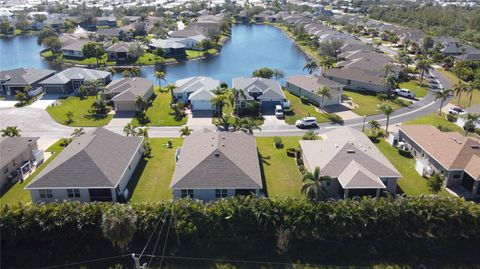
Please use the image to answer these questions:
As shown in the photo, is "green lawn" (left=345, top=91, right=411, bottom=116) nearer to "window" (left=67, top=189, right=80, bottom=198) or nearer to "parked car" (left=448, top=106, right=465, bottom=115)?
"parked car" (left=448, top=106, right=465, bottom=115)

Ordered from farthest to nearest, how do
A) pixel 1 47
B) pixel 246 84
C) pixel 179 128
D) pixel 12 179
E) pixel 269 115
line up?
1. pixel 1 47
2. pixel 246 84
3. pixel 269 115
4. pixel 179 128
5. pixel 12 179

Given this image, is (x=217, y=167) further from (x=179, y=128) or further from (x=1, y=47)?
(x=1, y=47)

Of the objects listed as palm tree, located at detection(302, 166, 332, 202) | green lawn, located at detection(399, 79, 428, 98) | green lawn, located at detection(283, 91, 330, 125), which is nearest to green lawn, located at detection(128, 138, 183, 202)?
palm tree, located at detection(302, 166, 332, 202)

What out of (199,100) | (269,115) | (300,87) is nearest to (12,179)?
(199,100)

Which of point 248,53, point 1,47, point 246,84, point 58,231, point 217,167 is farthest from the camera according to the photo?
point 1,47

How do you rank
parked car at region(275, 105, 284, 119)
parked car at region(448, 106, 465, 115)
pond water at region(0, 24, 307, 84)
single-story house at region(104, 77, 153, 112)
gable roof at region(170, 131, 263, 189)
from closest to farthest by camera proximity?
gable roof at region(170, 131, 263, 189)
parked car at region(275, 105, 284, 119)
parked car at region(448, 106, 465, 115)
single-story house at region(104, 77, 153, 112)
pond water at region(0, 24, 307, 84)

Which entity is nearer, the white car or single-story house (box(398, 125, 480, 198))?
single-story house (box(398, 125, 480, 198))

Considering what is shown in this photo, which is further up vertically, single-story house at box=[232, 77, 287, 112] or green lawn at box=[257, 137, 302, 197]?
single-story house at box=[232, 77, 287, 112]
